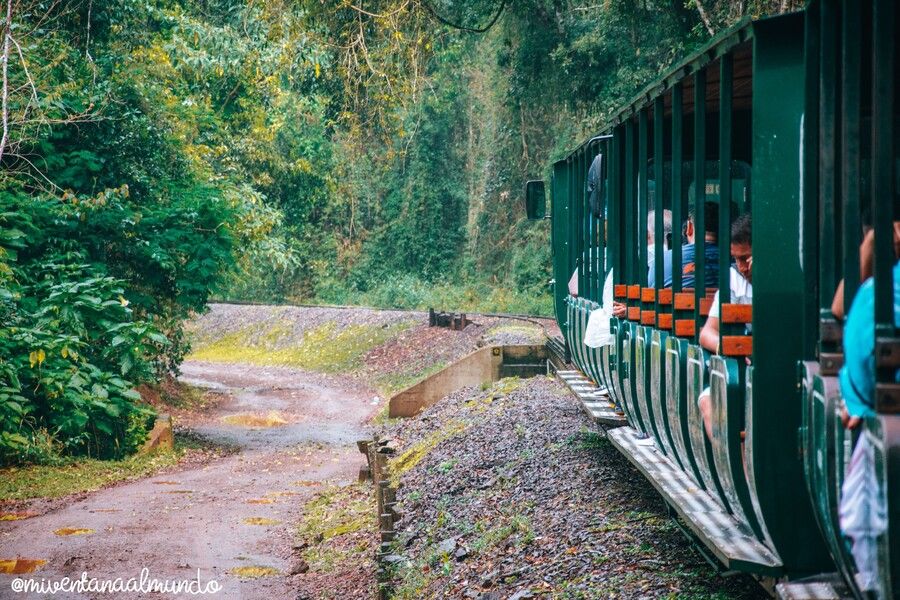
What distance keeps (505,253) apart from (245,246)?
1891 cm

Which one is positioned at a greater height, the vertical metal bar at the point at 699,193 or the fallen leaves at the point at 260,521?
the vertical metal bar at the point at 699,193

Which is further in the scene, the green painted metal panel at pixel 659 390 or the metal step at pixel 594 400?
the metal step at pixel 594 400

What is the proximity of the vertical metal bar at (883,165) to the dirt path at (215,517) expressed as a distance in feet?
21.7

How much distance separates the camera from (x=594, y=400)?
31.5 ft

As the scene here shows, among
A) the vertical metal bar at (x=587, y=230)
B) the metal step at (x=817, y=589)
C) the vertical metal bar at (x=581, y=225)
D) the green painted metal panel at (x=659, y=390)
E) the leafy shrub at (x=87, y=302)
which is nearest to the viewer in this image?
the metal step at (x=817, y=589)

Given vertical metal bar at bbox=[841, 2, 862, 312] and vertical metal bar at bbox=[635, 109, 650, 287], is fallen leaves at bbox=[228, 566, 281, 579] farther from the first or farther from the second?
vertical metal bar at bbox=[841, 2, 862, 312]

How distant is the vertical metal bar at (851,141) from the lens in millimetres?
3215

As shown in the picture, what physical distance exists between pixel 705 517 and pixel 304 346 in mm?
25120

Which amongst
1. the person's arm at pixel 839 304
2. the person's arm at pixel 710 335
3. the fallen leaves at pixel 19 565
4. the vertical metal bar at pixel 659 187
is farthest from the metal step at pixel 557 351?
the person's arm at pixel 839 304

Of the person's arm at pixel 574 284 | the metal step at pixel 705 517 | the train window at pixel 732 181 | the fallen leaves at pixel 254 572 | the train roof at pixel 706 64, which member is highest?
the train roof at pixel 706 64

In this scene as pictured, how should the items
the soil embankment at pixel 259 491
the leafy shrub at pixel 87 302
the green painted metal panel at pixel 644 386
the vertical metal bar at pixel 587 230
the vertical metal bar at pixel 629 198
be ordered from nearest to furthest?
the green painted metal panel at pixel 644 386, the vertical metal bar at pixel 629 198, the soil embankment at pixel 259 491, the vertical metal bar at pixel 587 230, the leafy shrub at pixel 87 302

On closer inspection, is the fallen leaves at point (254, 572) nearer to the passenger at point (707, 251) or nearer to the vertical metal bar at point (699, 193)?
the passenger at point (707, 251)

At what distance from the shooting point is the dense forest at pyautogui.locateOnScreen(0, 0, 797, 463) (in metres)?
13.4

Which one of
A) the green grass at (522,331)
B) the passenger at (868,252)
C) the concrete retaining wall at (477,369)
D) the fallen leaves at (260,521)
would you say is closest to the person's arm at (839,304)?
the passenger at (868,252)
